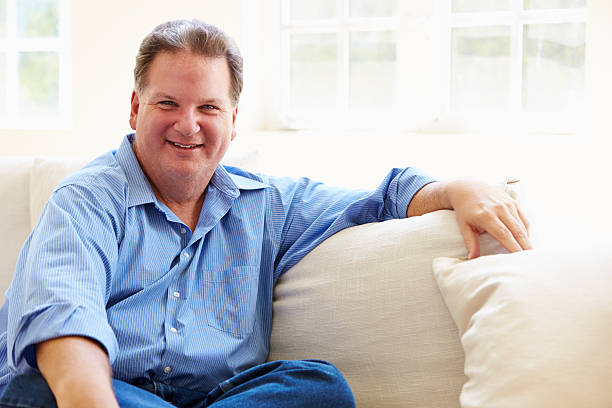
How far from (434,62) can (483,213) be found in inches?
57.1

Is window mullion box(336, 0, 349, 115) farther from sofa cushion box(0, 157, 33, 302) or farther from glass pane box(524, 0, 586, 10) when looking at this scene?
sofa cushion box(0, 157, 33, 302)

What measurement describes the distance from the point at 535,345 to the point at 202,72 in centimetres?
87

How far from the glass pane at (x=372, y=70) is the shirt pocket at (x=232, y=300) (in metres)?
1.52

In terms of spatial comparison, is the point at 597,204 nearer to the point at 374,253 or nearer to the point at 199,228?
the point at 374,253

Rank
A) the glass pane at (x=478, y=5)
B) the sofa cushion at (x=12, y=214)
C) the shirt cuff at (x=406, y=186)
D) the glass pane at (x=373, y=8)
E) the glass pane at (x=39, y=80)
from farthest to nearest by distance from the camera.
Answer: the glass pane at (x=39, y=80) → the glass pane at (x=373, y=8) → the glass pane at (x=478, y=5) → the sofa cushion at (x=12, y=214) → the shirt cuff at (x=406, y=186)

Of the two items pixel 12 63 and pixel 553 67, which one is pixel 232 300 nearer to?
pixel 553 67

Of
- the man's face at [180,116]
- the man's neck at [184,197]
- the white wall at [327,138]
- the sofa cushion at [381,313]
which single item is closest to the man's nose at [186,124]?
the man's face at [180,116]

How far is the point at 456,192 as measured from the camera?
152 centimetres

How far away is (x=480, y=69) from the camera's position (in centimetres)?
273

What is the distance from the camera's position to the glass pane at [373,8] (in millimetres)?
2850

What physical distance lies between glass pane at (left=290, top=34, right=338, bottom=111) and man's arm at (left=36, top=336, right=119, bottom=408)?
200 cm

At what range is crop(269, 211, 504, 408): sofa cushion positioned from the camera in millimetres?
1396

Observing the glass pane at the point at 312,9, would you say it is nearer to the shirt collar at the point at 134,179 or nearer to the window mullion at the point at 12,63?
the window mullion at the point at 12,63

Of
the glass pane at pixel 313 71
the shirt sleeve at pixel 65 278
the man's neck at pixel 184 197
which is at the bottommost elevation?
the shirt sleeve at pixel 65 278
